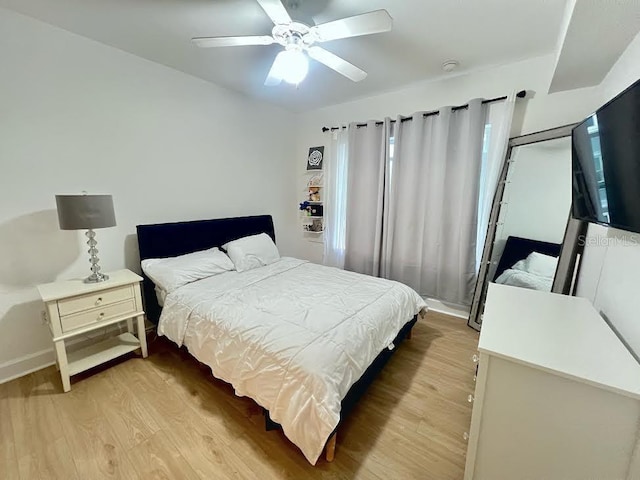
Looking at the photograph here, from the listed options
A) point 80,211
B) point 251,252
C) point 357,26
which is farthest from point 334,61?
point 80,211

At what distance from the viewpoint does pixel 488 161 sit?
2.57 metres

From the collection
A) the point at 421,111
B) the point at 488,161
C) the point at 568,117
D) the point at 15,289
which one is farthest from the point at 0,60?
the point at 568,117

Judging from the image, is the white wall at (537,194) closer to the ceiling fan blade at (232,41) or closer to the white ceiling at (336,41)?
the white ceiling at (336,41)

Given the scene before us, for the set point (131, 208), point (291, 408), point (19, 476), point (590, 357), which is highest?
point (131, 208)

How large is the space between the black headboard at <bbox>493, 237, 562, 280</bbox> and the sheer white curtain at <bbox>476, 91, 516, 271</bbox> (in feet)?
0.77

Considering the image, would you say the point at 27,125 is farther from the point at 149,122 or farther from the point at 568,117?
the point at 568,117

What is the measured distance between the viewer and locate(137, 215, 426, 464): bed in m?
1.31

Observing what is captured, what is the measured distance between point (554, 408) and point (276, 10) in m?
2.13

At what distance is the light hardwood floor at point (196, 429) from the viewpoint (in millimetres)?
1341

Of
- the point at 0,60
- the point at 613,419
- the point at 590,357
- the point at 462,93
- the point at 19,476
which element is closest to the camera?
the point at 613,419

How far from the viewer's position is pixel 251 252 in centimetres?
290

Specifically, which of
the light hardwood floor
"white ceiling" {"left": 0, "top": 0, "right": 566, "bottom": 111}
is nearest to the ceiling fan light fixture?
"white ceiling" {"left": 0, "top": 0, "right": 566, "bottom": 111}

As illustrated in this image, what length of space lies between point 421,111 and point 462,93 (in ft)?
1.32

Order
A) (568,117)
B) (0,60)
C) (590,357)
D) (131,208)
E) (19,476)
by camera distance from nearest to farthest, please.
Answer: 1. (590,357)
2. (19,476)
3. (0,60)
4. (568,117)
5. (131,208)
